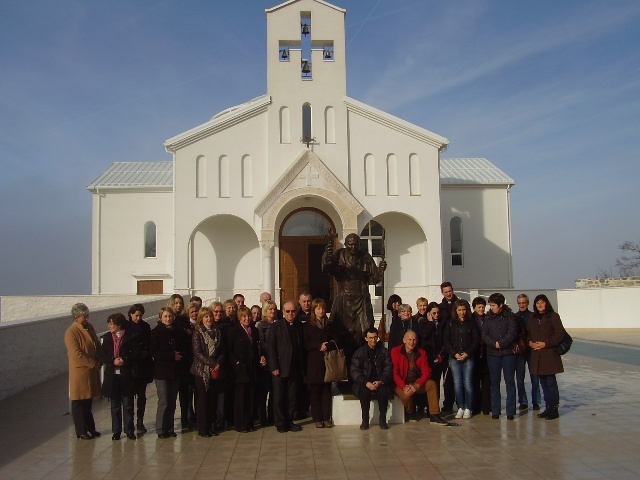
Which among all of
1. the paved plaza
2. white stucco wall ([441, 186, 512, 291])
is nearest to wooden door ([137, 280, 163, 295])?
white stucco wall ([441, 186, 512, 291])

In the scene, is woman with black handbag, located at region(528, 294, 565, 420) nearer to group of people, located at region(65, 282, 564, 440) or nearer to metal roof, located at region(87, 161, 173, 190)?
group of people, located at region(65, 282, 564, 440)

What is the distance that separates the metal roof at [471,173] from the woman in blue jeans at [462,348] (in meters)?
20.6

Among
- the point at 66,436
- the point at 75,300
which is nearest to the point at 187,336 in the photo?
the point at 66,436

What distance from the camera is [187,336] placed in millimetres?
9000

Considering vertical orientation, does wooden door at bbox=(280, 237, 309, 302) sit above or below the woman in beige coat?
above

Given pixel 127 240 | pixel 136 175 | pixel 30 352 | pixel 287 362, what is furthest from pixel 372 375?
pixel 136 175

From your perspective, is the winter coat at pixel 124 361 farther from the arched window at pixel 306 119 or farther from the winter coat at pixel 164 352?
the arched window at pixel 306 119

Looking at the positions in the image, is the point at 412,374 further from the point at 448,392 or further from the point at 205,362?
the point at 205,362

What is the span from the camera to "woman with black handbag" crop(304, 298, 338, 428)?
9.11 m

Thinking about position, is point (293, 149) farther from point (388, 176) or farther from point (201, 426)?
point (201, 426)

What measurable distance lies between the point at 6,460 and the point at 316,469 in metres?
3.77

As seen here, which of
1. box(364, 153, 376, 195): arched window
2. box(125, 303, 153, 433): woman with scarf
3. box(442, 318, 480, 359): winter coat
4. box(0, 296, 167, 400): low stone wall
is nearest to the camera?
box(125, 303, 153, 433): woman with scarf

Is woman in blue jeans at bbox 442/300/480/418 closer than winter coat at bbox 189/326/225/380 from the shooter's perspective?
No

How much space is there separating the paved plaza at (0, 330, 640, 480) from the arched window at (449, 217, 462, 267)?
1885cm
